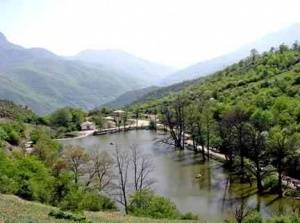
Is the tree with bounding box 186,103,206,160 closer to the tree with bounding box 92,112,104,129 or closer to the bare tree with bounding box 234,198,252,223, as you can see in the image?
the bare tree with bounding box 234,198,252,223

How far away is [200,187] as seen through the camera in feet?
282

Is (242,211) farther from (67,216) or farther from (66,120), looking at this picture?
(66,120)

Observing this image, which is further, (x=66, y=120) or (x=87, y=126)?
(x=66, y=120)

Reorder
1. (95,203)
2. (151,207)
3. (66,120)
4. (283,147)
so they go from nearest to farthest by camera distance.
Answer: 1. (151,207)
2. (95,203)
3. (283,147)
4. (66,120)

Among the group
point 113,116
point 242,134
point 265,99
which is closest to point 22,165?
point 242,134

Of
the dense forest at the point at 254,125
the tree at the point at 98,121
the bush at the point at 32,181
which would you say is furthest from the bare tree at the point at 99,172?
the tree at the point at 98,121

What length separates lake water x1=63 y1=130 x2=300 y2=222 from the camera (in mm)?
72250

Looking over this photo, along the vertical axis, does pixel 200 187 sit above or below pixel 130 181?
below

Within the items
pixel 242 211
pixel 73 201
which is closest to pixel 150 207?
pixel 73 201

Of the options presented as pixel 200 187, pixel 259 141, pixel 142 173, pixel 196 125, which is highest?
pixel 196 125

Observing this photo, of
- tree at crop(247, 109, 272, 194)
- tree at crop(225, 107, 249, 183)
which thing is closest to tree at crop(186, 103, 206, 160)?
tree at crop(247, 109, 272, 194)

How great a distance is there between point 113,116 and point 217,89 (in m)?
40.3

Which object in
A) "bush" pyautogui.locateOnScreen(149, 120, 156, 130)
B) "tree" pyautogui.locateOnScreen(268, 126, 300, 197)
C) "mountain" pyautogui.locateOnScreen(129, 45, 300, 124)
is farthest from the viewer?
"bush" pyautogui.locateOnScreen(149, 120, 156, 130)

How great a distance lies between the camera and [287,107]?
116 meters
